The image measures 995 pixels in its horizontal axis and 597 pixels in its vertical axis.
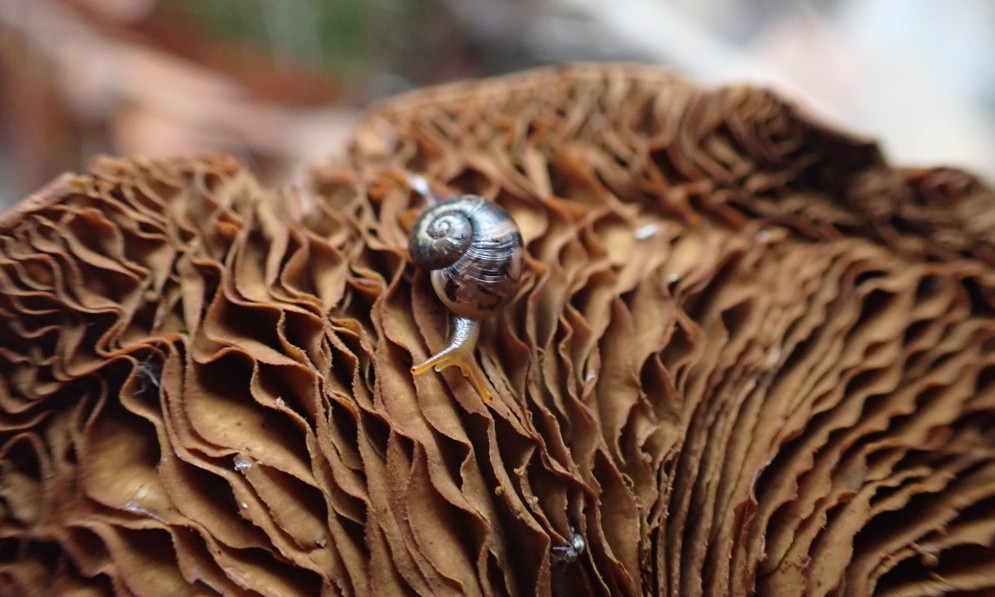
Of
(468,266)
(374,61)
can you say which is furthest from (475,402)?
(374,61)

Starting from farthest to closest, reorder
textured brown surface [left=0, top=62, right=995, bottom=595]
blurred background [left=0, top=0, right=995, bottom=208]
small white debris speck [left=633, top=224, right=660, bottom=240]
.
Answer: blurred background [left=0, top=0, right=995, bottom=208]
small white debris speck [left=633, top=224, right=660, bottom=240]
textured brown surface [left=0, top=62, right=995, bottom=595]

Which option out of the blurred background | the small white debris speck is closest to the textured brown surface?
the small white debris speck

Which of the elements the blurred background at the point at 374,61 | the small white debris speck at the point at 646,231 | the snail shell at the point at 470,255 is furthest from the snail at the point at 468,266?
the blurred background at the point at 374,61

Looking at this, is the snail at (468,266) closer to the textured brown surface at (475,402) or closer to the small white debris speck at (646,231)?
the textured brown surface at (475,402)

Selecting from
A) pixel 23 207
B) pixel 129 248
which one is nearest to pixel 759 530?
pixel 129 248

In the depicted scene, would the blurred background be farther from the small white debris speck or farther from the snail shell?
the snail shell

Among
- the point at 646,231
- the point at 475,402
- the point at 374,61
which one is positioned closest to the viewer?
the point at 475,402

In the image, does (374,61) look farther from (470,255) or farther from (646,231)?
(470,255)

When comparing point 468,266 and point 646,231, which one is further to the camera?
point 646,231

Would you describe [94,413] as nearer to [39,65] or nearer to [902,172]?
[902,172]
